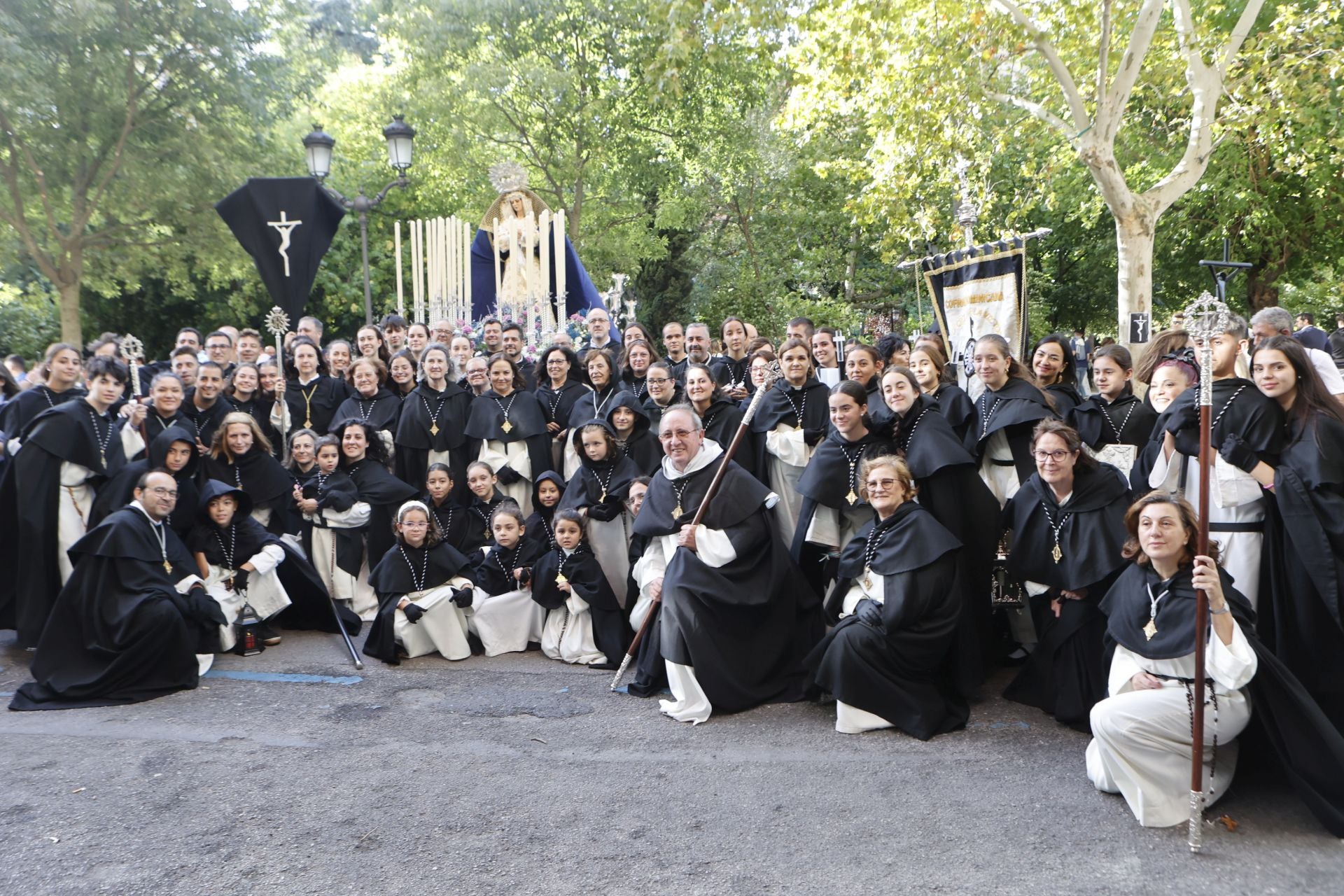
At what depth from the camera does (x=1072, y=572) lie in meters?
5.76

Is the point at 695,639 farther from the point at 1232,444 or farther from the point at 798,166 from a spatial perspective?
the point at 798,166

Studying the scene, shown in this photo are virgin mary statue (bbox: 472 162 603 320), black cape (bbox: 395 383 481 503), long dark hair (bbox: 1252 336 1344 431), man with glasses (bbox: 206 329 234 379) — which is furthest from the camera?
virgin mary statue (bbox: 472 162 603 320)

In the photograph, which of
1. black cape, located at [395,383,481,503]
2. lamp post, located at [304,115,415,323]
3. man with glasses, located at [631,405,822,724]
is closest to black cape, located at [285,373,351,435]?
black cape, located at [395,383,481,503]

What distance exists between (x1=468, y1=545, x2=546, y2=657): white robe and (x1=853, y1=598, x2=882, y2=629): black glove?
2.51 meters

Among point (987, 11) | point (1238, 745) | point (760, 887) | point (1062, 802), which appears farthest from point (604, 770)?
point (987, 11)

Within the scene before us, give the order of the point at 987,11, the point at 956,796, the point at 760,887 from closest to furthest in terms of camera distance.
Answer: the point at 760,887
the point at 956,796
the point at 987,11

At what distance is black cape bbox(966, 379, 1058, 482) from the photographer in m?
6.62

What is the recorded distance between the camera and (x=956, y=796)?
16.0 feet

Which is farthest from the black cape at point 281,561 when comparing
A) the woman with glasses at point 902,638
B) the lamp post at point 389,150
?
the lamp post at point 389,150

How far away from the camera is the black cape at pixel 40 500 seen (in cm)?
736

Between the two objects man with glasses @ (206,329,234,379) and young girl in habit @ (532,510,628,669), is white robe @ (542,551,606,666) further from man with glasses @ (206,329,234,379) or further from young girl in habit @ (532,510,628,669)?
man with glasses @ (206,329,234,379)

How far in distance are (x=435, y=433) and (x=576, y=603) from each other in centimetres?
251

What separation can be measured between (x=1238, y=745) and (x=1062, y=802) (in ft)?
2.66

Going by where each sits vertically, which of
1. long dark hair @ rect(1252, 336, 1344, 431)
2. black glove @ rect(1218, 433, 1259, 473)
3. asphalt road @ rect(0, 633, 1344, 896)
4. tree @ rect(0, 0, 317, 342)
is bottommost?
asphalt road @ rect(0, 633, 1344, 896)
